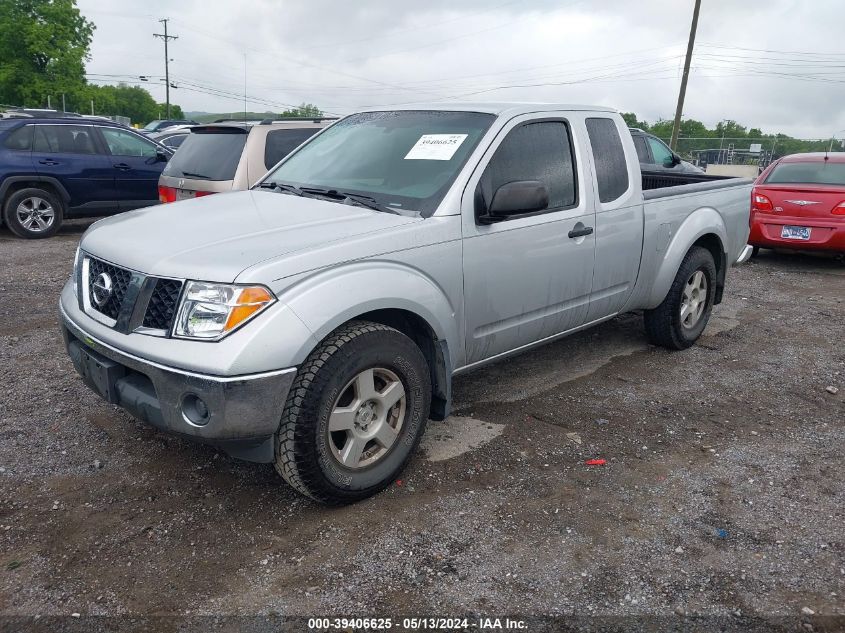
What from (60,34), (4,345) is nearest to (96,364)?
(4,345)

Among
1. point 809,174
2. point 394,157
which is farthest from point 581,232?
point 809,174

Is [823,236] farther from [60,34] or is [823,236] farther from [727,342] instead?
[60,34]

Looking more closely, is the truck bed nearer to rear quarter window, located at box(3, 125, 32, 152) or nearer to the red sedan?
the red sedan

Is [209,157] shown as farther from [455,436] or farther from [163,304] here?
[163,304]

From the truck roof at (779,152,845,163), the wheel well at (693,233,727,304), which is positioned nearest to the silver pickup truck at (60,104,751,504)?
the wheel well at (693,233,727,304)

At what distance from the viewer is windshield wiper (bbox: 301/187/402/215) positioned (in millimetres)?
3532

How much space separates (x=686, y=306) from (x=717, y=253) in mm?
614

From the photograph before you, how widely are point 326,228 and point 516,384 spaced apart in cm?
215

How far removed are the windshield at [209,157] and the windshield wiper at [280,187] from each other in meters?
3.04

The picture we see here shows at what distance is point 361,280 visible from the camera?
3.01 metres

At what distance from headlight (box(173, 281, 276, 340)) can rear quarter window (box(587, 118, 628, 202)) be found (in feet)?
8.28

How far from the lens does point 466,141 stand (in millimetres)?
3697

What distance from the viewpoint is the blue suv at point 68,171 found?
32.8 feet

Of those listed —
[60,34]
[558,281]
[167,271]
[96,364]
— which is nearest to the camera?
[167,271]
